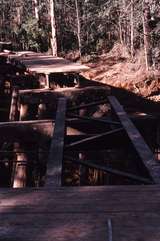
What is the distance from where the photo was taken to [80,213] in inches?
105

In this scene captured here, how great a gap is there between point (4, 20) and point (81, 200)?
4348cm

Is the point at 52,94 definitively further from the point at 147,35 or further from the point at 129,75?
the point at 147,35

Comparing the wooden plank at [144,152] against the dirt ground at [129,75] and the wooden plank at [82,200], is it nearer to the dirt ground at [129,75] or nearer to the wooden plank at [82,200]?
the wooden plank at [82,200]

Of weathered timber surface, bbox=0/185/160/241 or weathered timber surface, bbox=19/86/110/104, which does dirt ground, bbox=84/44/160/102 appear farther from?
weathered timber surface, bbox=0/185/160/241

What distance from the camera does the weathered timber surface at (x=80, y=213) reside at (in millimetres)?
2355

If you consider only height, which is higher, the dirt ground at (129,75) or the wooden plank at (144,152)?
the dirt ground at (129,75)

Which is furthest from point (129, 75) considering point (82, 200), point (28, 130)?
point (82, 200)

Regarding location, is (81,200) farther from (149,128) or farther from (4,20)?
(4,20)

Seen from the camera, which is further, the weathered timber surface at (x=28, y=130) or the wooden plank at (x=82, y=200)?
the weathered timber surface at (x=28, y=130)

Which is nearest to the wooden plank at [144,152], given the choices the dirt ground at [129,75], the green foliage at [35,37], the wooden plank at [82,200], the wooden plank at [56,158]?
the wooden plank at [82,200]

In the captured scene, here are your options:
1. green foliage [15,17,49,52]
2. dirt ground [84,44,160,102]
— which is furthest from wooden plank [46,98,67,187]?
green foliage [15,17,49,52]

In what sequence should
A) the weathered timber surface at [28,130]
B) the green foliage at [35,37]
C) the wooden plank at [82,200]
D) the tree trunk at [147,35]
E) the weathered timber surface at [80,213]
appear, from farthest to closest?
the green foliage at [35,37] → the tree trunk at [147,35] → the weathered timber surface at [28,130] → the wooden plank at [82,200] → the weathered timber surface at [80,213]

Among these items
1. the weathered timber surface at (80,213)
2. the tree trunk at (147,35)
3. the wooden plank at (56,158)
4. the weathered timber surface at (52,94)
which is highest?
the tree trunk at (147,35)

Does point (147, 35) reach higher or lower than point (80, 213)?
higher
